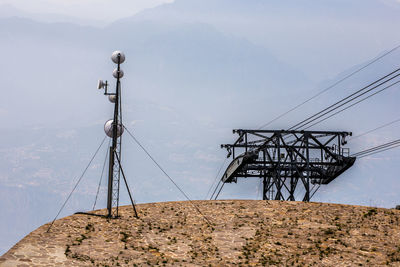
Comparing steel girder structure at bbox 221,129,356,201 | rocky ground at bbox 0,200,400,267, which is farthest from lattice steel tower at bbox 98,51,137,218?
steel girder structure at bbox 221,129,356,201

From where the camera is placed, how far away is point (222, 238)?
31.7m

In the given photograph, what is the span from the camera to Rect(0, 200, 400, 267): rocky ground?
28.1 metres

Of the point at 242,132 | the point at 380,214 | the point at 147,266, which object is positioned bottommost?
the point at 147,266

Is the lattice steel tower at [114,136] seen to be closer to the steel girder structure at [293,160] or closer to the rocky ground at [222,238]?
the rocky ground at [222,238]

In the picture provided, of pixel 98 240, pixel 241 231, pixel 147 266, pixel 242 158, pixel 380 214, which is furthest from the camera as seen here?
pixel 242 158

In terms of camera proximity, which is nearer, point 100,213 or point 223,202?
point 100,213

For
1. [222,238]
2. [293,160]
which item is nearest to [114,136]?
[222,238]

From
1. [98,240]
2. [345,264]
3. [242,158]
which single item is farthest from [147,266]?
[242,158]

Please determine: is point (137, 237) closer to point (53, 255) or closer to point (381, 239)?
point (53, 255)

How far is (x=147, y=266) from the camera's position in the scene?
27.1 metres

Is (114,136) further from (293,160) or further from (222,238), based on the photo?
(293,160)

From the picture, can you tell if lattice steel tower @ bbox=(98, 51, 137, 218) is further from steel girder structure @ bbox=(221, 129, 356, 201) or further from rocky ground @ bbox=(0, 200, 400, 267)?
steel girder structure @ bbox=(221, 129, 356, 201)

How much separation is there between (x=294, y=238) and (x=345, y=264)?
4087 millimetres

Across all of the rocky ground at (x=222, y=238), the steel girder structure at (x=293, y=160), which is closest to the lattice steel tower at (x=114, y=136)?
the rocky ground at (x=222, y=238)
